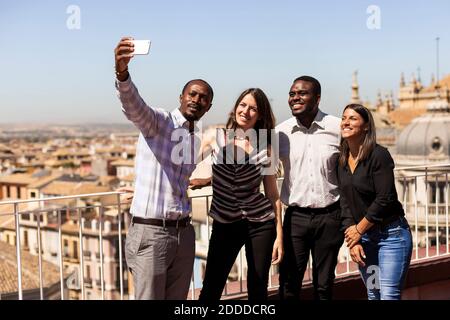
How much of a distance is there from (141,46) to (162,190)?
0.71 metres

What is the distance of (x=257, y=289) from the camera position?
3453 mm

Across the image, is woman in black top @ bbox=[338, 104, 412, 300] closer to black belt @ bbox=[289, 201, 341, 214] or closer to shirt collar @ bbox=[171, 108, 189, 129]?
black belt @ bbox=[289, 201, 341, 214]

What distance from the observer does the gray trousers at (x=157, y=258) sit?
298 centimetres

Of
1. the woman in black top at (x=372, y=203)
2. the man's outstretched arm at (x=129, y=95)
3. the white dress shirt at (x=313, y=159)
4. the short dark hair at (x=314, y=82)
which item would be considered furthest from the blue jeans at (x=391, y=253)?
the man's outstretched arm at (x=129, y=95)

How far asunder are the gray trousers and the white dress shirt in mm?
796

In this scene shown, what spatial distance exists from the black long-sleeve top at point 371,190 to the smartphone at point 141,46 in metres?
1.36

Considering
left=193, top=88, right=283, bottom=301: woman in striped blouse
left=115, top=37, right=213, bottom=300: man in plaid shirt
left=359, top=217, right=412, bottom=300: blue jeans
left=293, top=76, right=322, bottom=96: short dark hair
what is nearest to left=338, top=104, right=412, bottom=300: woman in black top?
left=359, top=217, right=412, bottom=300: blue jeans

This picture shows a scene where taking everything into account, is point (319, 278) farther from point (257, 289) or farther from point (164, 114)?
point (164, 114)

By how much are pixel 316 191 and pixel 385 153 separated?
0.45m

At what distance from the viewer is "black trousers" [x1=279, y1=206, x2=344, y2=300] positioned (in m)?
3.56

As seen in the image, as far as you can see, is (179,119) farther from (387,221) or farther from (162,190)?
(387,221)

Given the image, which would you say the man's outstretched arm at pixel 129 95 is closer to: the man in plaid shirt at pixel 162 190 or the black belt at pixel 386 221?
the man in plaid shirt at pixel 162 190

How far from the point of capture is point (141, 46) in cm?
276

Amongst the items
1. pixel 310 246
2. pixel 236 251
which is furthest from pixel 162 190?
pixel 310 246
